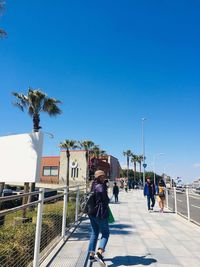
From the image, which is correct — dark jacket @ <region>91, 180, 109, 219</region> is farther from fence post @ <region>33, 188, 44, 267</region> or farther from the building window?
the building window

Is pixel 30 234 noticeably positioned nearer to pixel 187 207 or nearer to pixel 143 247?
pixel 143 247

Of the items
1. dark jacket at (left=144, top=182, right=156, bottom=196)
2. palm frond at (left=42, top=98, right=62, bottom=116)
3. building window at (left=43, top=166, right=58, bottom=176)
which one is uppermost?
palm frond at (left=42, top=98, right=62, bottom=116)

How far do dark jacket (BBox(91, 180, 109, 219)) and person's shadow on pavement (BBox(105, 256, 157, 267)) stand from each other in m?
0.93

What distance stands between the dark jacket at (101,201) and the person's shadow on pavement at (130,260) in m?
0.93

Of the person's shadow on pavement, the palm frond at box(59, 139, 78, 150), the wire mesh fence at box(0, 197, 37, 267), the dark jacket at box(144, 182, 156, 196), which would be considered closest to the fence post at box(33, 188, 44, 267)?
the wire mesh fence at box(0, 197, 37, 267)

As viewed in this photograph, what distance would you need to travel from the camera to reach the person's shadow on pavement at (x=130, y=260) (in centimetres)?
459

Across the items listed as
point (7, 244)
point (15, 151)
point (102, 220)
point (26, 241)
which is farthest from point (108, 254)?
point (15, 151)

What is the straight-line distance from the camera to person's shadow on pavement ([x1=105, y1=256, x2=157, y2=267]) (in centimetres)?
459

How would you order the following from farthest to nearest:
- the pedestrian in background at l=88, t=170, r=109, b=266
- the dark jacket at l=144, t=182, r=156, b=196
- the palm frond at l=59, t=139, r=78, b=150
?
the palm frond at l=59, t=139, r=78, b=150, the dark jacket at l=144, t=182, r=156, b=196, the pedestrian in background at l=88, t=170, r=109, b=266

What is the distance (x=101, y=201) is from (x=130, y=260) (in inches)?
51.9

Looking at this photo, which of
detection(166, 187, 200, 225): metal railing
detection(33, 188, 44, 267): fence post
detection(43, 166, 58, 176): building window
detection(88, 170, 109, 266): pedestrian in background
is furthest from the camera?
detection(43, 166, 58, 176): building window

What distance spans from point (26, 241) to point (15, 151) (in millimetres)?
2572

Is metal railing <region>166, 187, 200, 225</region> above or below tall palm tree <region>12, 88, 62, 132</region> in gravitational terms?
below

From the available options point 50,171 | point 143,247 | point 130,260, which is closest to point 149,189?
point 143,247
